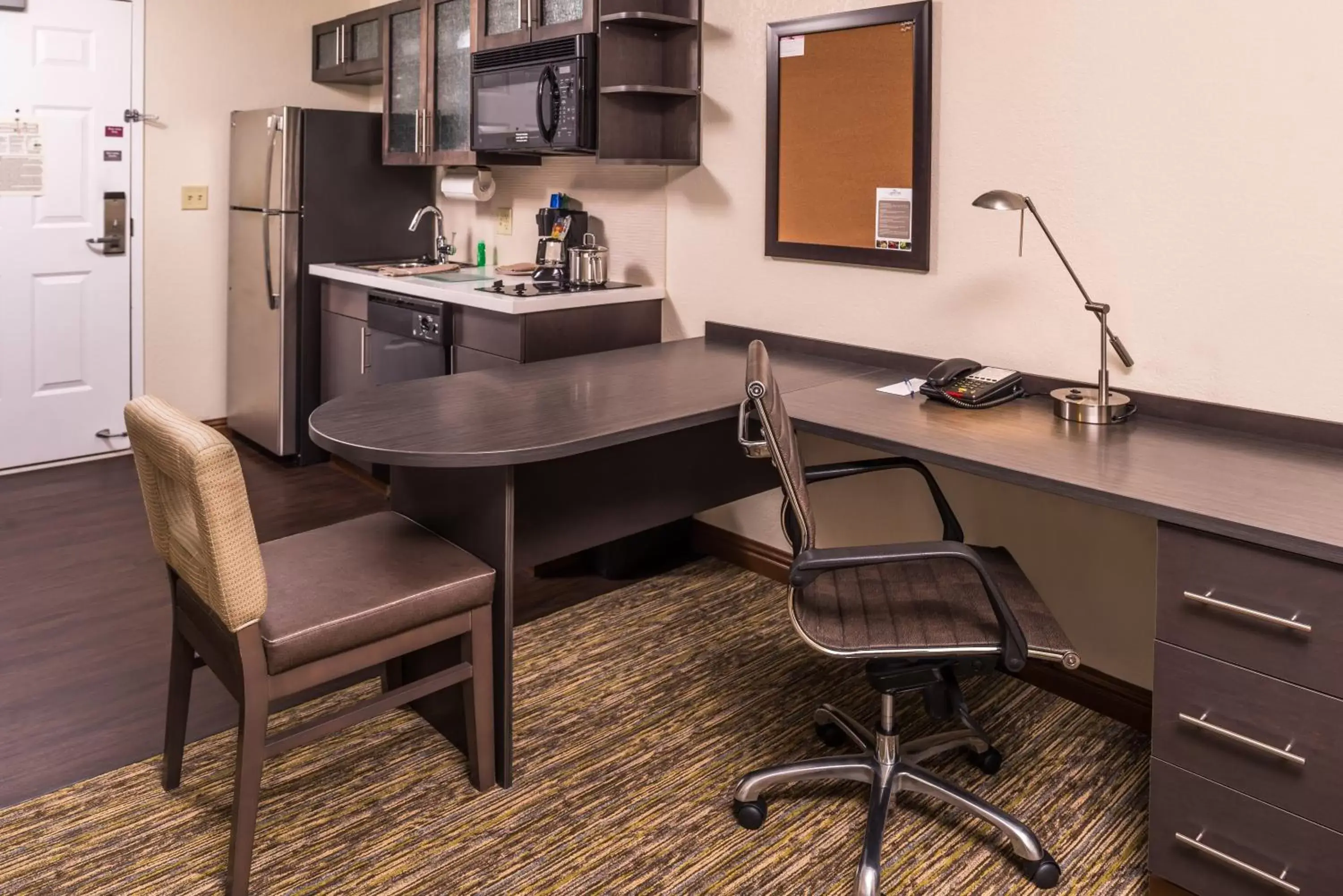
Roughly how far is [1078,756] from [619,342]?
74.5 inches

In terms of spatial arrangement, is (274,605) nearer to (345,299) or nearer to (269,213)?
(345,299)

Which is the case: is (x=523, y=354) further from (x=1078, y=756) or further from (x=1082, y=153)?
(x=1078, y=756)

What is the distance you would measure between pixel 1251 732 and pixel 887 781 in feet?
2.12

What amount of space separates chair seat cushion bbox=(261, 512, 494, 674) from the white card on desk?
108 centimetres

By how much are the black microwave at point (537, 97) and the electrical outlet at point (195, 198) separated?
170cm

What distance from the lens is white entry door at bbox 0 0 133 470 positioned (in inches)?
161

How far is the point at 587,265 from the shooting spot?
3.50m

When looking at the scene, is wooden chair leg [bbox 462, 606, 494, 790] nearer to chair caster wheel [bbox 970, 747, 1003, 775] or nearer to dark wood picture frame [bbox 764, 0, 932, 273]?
chair caster wheel [bbox 970, 747, 1003, 775]

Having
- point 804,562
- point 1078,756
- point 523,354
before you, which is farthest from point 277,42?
point 1078,756

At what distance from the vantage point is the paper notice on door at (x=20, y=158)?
407 cm

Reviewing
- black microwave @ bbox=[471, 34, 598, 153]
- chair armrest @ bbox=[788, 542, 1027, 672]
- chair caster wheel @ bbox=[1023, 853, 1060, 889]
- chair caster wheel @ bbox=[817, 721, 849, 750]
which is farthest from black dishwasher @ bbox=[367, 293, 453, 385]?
chair caster wheel @ bbox=[1023, 853, 1060, 889]

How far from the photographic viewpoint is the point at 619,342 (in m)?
3.43

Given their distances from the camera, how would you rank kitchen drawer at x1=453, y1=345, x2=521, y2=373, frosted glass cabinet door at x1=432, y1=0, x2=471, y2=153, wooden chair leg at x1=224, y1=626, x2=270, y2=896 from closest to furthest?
wooden chair leg at x1=224, y1=626, x2=270, y2=896 → kitchen drawer at x1=453, y1=345, x2=521, y2=373 → frosted glass cabinet door at x1=432, y1=0, x2=471, y2=153

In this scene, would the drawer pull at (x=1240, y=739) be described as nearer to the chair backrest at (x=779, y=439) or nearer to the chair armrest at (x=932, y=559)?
the chair armrest at (x=932, y=559)
